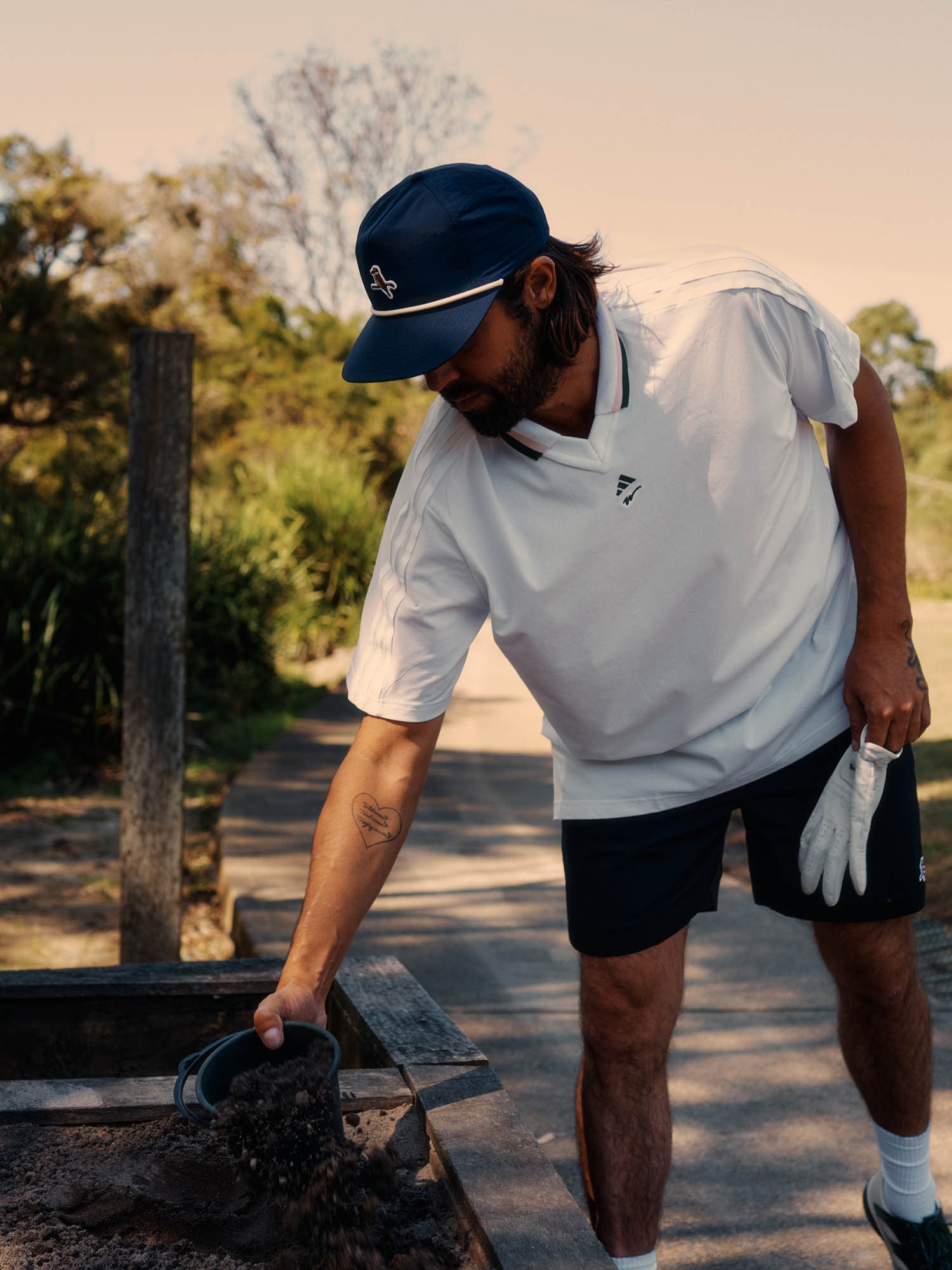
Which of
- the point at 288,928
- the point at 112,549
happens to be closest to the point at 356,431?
the point at 112,549

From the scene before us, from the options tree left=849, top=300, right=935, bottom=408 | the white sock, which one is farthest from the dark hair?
tree left=849, top=300, right=935, bottom=408

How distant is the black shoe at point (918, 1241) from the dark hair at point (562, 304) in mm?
1621

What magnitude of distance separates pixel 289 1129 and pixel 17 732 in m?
5.07

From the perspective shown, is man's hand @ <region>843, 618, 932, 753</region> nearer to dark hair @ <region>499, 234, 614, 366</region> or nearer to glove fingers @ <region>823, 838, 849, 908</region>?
glove fingers @ <region>823, 838, 849, 908</region>

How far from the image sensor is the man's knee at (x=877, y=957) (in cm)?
208

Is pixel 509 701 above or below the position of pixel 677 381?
below

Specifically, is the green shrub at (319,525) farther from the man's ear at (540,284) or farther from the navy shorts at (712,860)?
the man's ear at (540,284)

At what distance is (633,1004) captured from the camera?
2.03 metres

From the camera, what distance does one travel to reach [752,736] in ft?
6.64

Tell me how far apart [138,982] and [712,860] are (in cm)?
113

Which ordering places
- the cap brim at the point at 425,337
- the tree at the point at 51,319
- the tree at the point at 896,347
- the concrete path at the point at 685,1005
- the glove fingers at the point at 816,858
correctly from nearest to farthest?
Result: 1. the cap brim at the point at 425,337
2. the glove fingers at the point at 816,858
3. the concrete path at the point at 685,1005
4. the tree at the point at 51,319
5. the tree at the point at 896,347

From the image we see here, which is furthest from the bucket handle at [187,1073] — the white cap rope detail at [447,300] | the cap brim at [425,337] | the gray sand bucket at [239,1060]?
the white cap rope detail at [447,300]

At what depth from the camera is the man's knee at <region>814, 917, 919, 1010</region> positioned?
6.82ft

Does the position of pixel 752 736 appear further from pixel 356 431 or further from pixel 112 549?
pixel 356 431
